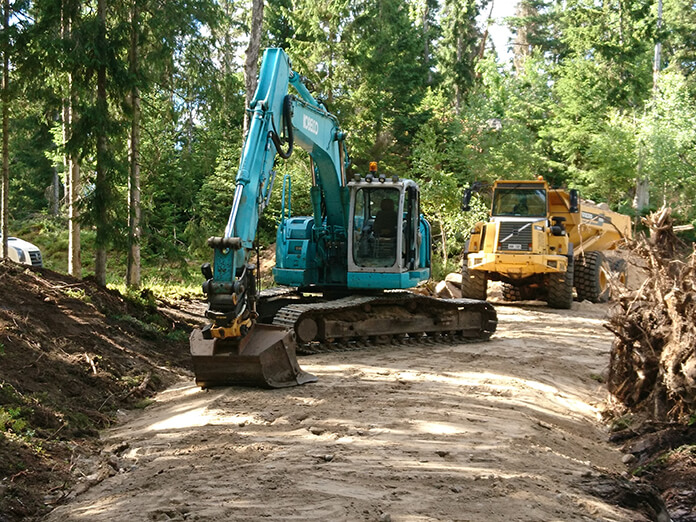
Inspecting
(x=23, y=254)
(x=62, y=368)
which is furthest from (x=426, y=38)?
(x=62, y=368)

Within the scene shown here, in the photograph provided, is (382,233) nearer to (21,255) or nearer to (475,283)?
(475,283)

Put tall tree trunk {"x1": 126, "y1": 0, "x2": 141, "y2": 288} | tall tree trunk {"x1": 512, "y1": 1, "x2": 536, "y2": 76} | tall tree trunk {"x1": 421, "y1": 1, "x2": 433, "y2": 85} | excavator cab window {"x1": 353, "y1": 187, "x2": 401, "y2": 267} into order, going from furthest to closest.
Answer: tall tree trunk {"x1": 512, "y1": 1, "x2": 536, "y2": 76}, tall tree trunk {"x1": 421, "y1": 1, "x2": 433, "y2": 85}, tall tree trunk {"x1": 126, "y1": 0, "x2": 141, "y2": 288}, excavator cab window {"x1": 353, "y1": 187, "x2": 401, "y2": 267}

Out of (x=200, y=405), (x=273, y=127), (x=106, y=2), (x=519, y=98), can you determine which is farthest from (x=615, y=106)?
(x=200, y=405)

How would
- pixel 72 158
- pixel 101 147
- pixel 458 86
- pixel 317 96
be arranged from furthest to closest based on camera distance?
pixel 458 86 → pixel 317 96 → pixel 72 158 → pixel 101 147

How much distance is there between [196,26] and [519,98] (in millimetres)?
28206

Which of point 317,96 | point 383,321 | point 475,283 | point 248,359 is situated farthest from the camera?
point 317,96

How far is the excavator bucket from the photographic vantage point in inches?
295

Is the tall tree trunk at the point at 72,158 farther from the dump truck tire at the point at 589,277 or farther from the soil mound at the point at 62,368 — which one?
the dump truck tire at the point at 589,277

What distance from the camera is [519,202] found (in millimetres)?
17531

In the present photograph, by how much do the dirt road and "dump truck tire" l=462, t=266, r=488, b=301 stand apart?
26.8 feet

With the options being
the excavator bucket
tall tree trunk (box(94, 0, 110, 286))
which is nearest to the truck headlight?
tall tree trunk (box(94, 0, 110, 286))

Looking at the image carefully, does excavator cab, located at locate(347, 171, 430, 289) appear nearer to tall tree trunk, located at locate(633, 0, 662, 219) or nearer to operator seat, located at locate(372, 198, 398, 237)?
operator seat, located at locate(372, 198, 398, 237)

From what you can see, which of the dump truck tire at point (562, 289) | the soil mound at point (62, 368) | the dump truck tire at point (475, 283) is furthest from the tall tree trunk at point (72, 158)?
the dump truck tire at point (562, 289)

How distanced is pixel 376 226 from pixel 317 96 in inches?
665
